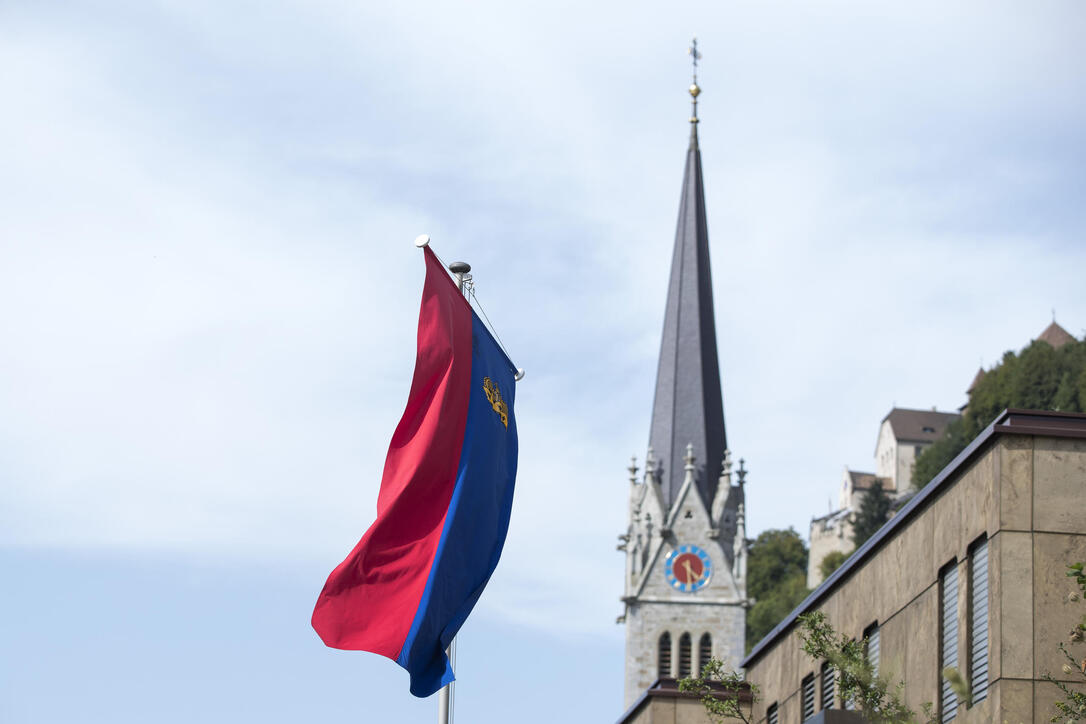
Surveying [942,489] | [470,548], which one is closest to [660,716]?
[942,489]

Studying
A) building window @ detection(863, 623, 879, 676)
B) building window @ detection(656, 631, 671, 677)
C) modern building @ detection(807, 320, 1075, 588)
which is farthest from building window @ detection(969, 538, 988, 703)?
modern building @ detection(807, 320, 1075, 588)

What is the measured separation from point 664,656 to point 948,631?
69.1 m

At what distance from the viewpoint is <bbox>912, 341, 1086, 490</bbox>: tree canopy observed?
425ft

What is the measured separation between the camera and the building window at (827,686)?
88.4 feet

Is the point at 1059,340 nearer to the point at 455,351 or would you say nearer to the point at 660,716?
the point at 660,716

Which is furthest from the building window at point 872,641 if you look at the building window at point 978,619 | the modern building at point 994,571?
the building window at point 978,619

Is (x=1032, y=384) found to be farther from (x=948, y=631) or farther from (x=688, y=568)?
(x=948, y=631)

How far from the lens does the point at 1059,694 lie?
20.2 meters

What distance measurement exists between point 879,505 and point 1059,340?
26.7m

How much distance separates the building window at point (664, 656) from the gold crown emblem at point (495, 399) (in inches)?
2722

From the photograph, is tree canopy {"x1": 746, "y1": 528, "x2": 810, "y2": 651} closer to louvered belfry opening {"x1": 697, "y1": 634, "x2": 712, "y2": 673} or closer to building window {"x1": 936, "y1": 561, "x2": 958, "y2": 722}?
louvered belfry opening {"x1": 697, "y1": 634, "x2": 712, "y2": 673}

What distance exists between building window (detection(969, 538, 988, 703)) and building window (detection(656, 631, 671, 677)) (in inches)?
2699

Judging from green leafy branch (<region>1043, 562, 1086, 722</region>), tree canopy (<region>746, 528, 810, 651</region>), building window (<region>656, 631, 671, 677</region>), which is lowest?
green leafy branch (<region>1043, 562, 1086, 722</region>)

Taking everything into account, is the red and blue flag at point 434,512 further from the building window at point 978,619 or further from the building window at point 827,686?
the building window at point 827,686
